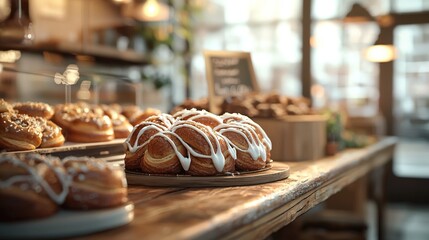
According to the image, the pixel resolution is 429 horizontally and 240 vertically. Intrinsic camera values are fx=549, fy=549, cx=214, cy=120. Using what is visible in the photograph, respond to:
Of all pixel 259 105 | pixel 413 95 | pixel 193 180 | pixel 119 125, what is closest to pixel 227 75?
pixel 259 105

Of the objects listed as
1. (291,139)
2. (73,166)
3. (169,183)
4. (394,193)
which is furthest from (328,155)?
(394,193)

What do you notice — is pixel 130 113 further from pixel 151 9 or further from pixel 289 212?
pixel 151 9

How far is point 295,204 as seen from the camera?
5.70ft

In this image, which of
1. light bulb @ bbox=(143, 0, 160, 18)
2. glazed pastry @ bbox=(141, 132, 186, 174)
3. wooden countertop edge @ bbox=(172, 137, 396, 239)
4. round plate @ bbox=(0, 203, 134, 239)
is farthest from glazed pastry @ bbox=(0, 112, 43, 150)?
light bulb @ bbox=(143, 0, 160, 18)

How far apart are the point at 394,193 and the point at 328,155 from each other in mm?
4862

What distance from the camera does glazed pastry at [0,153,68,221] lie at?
106 cm

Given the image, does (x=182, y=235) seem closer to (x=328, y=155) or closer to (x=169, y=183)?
(x=169, y=183)

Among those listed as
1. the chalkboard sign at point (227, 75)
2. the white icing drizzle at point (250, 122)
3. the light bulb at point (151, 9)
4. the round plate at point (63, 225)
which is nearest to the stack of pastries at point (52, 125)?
the chalkboard sign at point (227, 75)

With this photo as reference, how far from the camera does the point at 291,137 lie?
261cm

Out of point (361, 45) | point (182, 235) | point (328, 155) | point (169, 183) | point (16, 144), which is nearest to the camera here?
point (182, 235)

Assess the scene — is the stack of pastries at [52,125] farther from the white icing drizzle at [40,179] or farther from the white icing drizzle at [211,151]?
the white icing drizzle at [40,179]

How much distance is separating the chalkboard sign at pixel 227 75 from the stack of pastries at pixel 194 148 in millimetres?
829

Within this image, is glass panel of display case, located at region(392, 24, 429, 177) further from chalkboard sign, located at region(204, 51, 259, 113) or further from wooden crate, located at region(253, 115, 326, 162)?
wooden crate, located at region(253, 115, 326, 162)

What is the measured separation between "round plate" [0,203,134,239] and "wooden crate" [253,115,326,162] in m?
1.57
